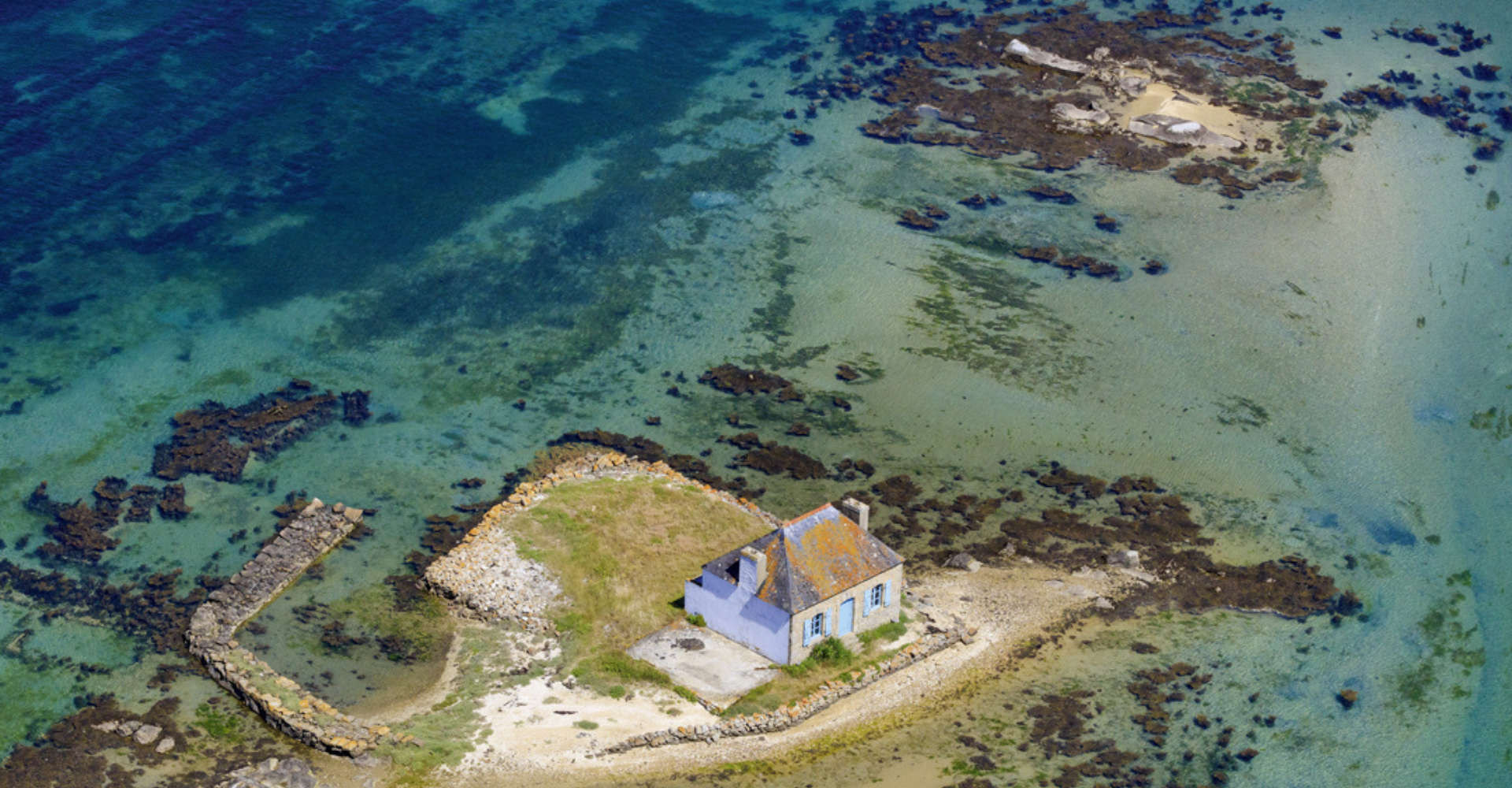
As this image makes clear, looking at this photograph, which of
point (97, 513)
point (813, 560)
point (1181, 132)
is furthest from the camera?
point (1181, 132)

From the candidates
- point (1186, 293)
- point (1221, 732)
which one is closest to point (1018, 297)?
point (1186, 293)

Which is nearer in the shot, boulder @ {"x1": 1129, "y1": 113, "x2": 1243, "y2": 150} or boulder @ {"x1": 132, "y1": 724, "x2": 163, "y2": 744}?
boulder @ {"x1": 132, "y1": 724, "x2": 163, "y2": 744}

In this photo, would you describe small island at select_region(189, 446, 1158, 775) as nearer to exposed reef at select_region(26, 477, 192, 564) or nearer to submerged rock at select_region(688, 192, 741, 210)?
exposed reef at select_region(26, 477, 192, 564)

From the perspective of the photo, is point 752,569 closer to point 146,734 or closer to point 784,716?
point 784,716

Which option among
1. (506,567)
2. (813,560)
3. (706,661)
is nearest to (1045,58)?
(813,560)

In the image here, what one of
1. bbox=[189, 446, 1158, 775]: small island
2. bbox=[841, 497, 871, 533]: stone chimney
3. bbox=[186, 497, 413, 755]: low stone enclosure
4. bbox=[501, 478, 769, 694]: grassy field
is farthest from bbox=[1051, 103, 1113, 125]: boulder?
bbox=[186, 497, 413, 755]: low stone enclosure

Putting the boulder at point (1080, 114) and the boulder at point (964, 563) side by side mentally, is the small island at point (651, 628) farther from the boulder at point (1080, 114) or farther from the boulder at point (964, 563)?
the boulder at point (1080, 114)

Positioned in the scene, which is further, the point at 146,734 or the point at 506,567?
the point at 506,567
